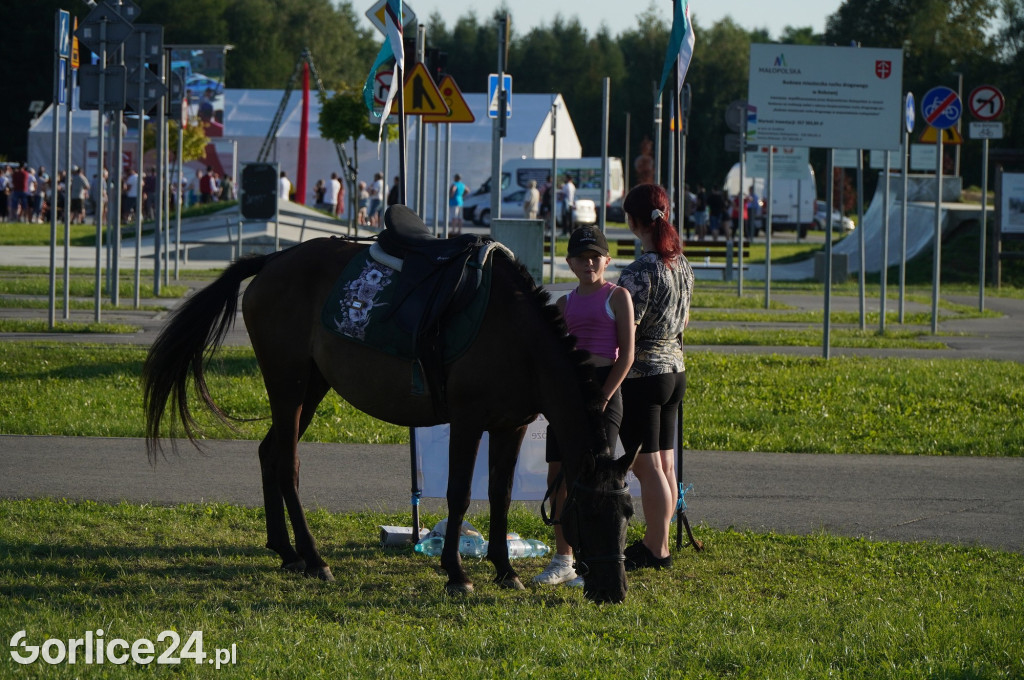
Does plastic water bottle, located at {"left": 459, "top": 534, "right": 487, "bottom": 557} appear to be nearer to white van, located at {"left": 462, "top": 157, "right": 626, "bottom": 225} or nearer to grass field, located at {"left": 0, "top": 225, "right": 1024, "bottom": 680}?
grass field, located at {"left": 0, "top": 225, "right": 1024, "bottom": 680}

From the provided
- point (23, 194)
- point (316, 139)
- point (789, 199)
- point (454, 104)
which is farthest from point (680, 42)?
point (789, 199)

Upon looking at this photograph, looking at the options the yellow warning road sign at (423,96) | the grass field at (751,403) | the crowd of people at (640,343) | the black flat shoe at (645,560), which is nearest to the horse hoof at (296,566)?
the crowd of people at (640,343)

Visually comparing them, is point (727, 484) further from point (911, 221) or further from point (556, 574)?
point (911, 221)

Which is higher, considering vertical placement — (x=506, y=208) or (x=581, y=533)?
(x=506, y=208)

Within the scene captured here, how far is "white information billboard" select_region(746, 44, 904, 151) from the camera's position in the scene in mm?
14977

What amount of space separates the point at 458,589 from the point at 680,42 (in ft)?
13.9

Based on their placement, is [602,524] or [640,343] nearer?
[602,524]

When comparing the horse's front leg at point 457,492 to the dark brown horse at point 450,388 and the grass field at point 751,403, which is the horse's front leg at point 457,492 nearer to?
the dark brown horse at point 450,388

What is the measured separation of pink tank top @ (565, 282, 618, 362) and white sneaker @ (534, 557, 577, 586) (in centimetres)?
105

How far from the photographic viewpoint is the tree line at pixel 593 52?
244ft

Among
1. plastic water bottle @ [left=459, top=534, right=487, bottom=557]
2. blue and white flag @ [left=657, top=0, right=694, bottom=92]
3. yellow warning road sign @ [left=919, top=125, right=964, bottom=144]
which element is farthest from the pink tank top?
yellow warning road sign @ [left=919, top=125, right=964, bottom=144]

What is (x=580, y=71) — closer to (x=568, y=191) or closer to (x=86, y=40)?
(x=568, y=191)

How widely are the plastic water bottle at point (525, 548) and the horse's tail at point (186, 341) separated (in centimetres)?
169

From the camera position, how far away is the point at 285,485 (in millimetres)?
6805
